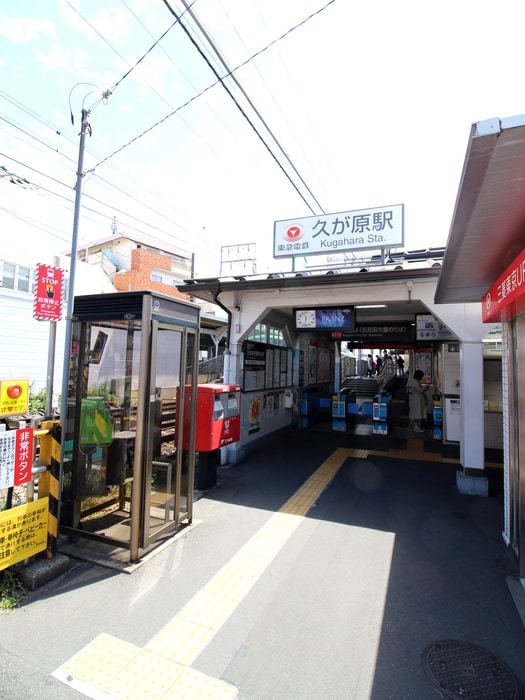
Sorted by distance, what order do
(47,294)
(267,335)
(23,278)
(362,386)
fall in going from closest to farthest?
(47,294)
(267,335)
(23,278)
(362,386)

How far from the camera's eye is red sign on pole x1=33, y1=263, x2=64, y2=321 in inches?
131

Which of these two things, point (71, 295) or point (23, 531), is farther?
point (71, 295)

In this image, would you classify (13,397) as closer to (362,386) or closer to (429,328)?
(429,328)

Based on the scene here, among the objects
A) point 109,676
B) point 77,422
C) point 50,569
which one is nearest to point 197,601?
point 109,676

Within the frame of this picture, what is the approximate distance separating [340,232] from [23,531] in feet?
23.1

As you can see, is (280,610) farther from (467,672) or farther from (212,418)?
(212,418)

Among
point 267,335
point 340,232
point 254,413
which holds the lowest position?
point 254,413

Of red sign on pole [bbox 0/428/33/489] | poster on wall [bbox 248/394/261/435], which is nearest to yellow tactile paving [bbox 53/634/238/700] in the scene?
red sign on pole [bbox 0/428/33/489]

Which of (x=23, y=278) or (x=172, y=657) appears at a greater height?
(x=23, y=278)

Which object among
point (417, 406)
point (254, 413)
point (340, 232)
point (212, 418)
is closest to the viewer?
point (212, 418)

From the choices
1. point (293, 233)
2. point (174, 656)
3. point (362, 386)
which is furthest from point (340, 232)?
point (362, 386)

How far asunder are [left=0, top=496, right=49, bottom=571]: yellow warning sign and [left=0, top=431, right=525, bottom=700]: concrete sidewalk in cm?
35

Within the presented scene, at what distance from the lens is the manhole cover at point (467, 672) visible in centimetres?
221

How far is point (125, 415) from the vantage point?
15.6ft
